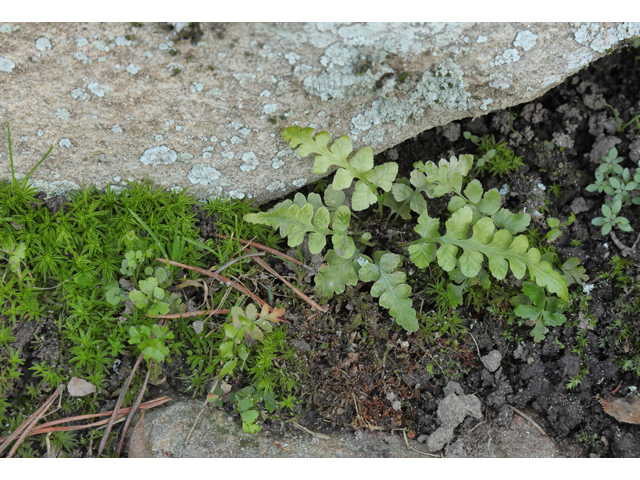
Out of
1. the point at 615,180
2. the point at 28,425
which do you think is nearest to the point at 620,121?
the point at 615,180

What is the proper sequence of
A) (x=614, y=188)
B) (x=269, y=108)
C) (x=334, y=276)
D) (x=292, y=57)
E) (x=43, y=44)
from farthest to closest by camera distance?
(x=614, y=188), (x=334, y=276), (x=269, y=108), (x=292, y=57), (x=43, y=44)

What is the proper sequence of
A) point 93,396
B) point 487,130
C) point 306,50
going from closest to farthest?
1. point 306,50
2. point 93,396
3. point 487,130

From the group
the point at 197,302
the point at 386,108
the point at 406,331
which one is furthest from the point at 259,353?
the point at 386,108

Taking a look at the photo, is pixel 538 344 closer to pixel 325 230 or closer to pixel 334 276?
pixel 334 276

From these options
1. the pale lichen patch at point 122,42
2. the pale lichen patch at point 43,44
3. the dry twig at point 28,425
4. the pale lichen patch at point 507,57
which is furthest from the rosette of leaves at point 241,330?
the pale lichen patch at point 507,57

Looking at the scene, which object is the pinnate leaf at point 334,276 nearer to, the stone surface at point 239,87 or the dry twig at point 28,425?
the stone surface at point 239,87

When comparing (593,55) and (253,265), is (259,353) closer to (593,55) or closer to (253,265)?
(253,265)

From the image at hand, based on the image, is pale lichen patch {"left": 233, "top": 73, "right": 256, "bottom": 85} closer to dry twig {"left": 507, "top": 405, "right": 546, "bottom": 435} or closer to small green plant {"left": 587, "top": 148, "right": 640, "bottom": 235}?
small green plant {"left": 587, "top": 148, "right": 640, "bottom": 235}
